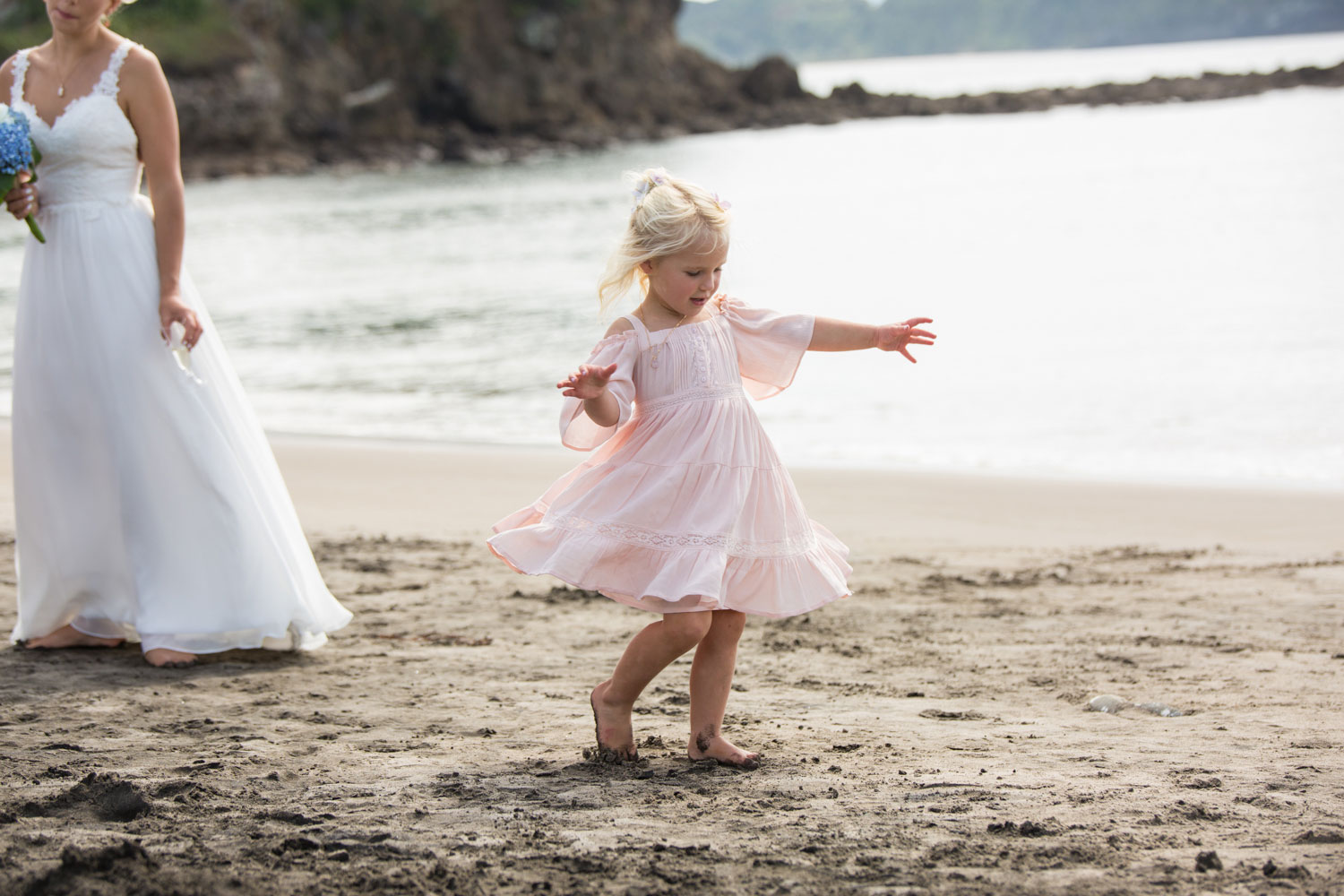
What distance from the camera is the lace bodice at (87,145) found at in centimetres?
394

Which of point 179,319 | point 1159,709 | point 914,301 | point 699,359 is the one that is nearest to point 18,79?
point 179,319

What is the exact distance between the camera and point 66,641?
4.19 metres

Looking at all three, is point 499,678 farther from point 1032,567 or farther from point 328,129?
point 328,129

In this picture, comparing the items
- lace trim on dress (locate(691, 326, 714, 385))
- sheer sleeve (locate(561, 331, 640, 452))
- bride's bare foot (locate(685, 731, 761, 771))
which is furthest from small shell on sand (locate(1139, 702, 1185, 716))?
sheer sleeve (locate(561, 331, 640, 452))

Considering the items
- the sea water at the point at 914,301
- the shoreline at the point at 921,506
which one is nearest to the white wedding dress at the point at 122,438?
the sea water at the point at 914,301

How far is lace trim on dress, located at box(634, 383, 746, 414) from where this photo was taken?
10.3 ft

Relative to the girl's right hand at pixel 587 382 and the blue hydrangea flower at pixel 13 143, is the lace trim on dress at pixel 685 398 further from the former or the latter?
the blue hydrangea flower at pixel 13 143

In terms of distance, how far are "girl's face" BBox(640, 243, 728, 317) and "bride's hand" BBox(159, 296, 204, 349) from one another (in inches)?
62.1

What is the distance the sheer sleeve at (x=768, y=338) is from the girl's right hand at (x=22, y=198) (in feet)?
7.22

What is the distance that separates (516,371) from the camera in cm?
1212

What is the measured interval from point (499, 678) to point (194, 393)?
4.25 feet

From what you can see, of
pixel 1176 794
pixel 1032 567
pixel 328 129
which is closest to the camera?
pixel 1176 794

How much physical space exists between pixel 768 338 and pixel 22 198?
2.37 metres

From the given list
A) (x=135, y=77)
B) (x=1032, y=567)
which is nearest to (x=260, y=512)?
(x=135, y=77)
